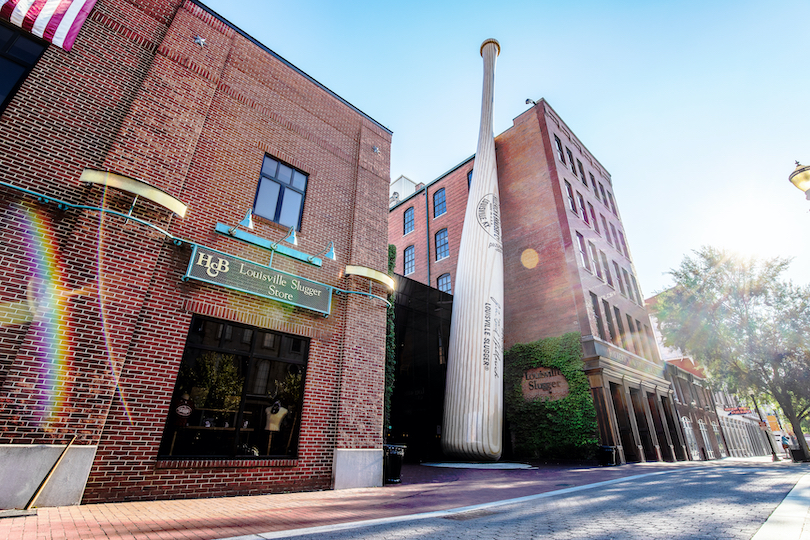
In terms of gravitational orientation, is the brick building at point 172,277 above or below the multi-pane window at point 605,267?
below

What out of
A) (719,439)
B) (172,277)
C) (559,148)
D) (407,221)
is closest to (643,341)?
(559,148)

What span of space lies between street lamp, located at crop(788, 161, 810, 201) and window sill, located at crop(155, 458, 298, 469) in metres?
9.30

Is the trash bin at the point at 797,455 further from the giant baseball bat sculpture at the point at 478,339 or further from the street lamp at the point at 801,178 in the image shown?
the street lamp at the point at 801,178

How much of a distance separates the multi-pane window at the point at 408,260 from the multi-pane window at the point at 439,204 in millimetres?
3160

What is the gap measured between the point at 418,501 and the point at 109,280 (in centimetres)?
598

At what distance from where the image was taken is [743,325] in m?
21.2

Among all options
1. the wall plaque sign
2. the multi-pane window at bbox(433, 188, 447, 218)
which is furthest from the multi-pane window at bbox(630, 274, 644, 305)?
the multi-pane window at bbox(433, 188, 447, 218)

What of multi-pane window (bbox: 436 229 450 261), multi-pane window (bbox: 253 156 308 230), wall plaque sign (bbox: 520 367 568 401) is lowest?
wall plaque sign (bbox: 520 367 568 401)

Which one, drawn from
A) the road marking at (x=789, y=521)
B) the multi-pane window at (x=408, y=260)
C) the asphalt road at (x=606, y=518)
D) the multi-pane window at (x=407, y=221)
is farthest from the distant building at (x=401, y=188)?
the road marking at (x=789, y=521)

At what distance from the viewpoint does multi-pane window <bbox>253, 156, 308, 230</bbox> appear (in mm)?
8734

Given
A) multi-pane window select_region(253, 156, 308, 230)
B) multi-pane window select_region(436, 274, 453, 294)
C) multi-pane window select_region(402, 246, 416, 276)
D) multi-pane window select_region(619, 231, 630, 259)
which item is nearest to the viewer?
multi-pane window select_region(253, 156, 308, 230)

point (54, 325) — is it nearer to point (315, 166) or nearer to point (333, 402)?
point (333, 402)

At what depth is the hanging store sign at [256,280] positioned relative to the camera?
7043 millimetres

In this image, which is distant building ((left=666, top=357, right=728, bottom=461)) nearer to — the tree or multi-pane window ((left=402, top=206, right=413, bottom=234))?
the tree
